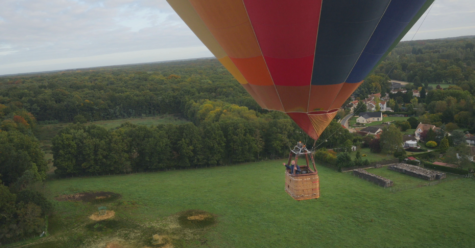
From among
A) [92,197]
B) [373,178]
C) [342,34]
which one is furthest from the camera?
[373,178]

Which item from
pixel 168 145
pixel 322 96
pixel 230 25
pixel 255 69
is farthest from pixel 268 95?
pixel 168 145

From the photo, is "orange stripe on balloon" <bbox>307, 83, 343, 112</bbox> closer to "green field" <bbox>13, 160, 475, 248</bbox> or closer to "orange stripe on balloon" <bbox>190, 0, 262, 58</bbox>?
"orange stripe on balloon" <bbox>190, 0, 262, 58</bbox>

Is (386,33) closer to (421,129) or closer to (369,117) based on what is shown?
(421,129)

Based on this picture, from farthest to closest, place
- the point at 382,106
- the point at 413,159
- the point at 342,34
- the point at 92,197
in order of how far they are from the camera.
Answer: the point at 382,106
the point at 413,159
the point at 92,197
the point at 342,34

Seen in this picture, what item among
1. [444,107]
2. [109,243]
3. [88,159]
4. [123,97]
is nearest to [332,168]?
[109,243]

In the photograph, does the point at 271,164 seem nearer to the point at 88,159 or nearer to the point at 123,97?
the point at 88,159

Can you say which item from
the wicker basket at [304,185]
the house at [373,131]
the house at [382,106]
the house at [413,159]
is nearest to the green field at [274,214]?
the house at [413,159]
